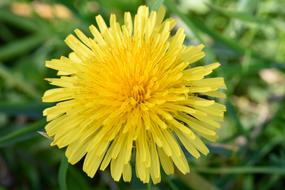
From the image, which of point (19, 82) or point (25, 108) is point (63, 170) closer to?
point (25, 108)

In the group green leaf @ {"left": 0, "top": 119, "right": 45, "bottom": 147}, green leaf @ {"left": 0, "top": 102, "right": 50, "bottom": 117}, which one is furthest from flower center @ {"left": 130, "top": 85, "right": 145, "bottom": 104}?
green leaf @ {"left": 0, "top": 102, "right": 50, "bottom": 117}

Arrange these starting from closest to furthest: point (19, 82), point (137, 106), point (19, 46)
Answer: point (137, 106)
point (19, 82)
point (19, 46)

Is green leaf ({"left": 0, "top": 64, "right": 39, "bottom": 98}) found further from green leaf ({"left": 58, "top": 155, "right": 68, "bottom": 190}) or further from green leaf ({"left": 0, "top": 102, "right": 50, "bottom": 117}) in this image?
green leaf ({"left": 58, "top": 155, "right": 68, "bottom": 190})

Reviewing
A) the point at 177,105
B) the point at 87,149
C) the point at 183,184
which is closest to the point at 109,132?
the point at 87,149

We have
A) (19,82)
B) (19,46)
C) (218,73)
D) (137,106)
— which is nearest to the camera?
(137,106)

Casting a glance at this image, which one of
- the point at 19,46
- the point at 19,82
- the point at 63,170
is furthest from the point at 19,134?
the point at 19,46

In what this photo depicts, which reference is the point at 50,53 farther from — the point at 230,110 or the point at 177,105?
the point at 177,105

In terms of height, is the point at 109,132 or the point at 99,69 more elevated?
the point at 99,69
